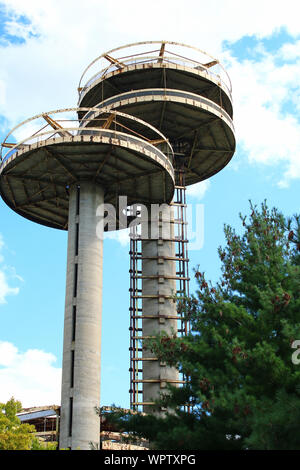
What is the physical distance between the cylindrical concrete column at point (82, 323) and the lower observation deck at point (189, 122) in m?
9.13

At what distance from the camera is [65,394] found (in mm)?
40625

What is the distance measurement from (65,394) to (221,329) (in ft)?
74.0

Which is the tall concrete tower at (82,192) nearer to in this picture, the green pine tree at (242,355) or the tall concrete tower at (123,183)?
the tall concrete tower at (123,183)

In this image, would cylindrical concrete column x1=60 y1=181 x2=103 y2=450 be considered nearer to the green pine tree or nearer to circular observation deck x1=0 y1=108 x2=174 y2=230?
circular observation deck x1=0 y1=108 x2=174 y2=230

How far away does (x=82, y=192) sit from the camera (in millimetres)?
46469

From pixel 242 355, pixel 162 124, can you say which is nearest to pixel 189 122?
pixel 162 124

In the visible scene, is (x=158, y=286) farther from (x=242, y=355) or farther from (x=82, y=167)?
(x=242, y=355)

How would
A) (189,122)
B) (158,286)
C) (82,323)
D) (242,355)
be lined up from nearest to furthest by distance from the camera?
(242,355) < (82,323) < (158,286) < (189,122)

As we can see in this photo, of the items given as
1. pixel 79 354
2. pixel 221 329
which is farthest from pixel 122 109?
pixel 221 329

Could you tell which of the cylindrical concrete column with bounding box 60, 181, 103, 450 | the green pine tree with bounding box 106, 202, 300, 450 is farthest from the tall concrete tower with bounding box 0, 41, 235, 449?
the green pine tree with bounding box 106, 202, 300, 450

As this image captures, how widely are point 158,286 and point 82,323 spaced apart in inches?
454

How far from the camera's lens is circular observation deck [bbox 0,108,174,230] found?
42.6 m
